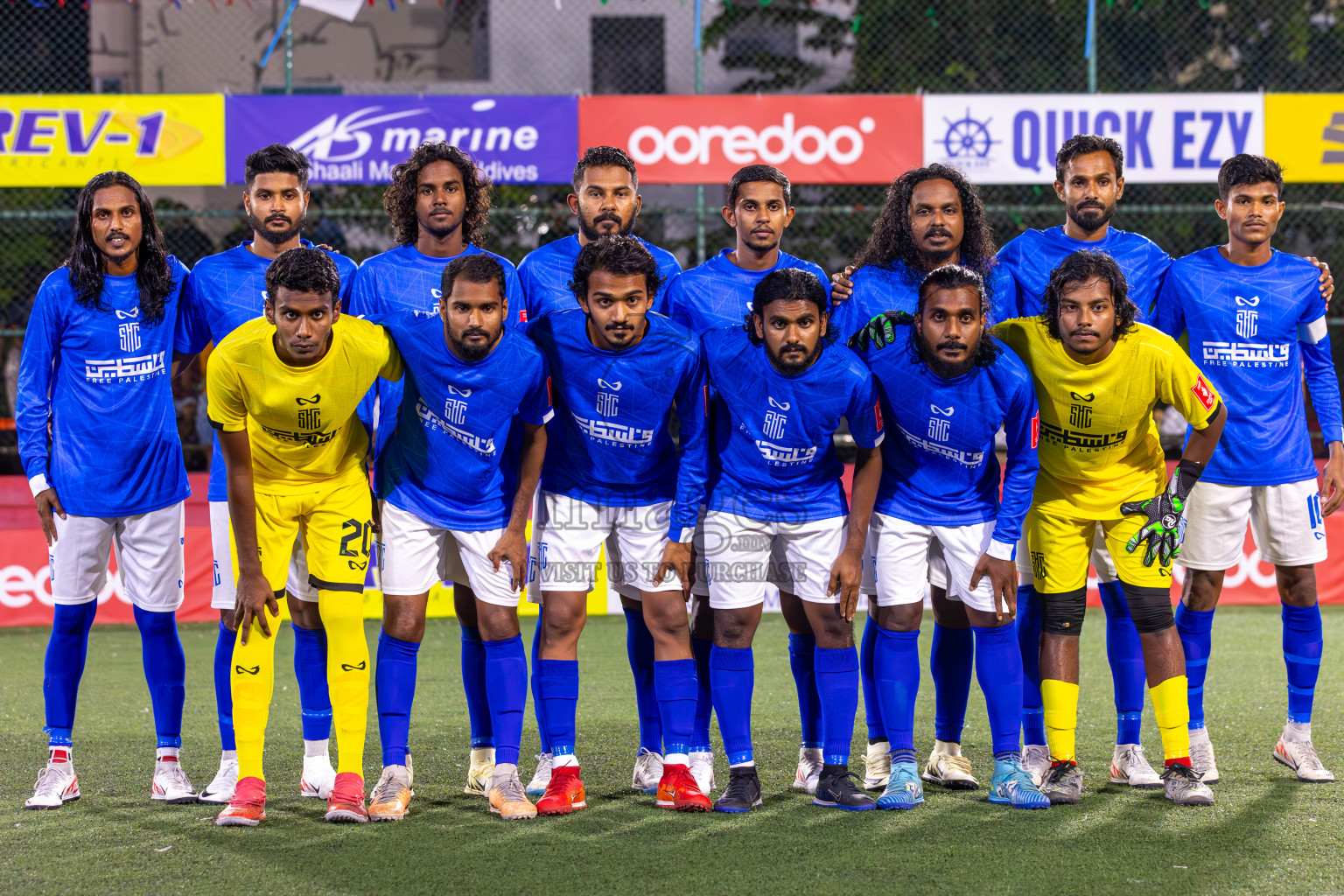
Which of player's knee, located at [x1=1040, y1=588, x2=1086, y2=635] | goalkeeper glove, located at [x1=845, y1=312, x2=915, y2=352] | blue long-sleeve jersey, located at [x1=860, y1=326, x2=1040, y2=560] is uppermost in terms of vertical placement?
goalkeeper glove, located at [x1=845, y1=312, x2=915, y2=352]

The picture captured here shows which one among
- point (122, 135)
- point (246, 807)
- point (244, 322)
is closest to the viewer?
point (246, 807)

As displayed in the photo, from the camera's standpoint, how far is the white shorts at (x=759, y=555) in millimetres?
4410

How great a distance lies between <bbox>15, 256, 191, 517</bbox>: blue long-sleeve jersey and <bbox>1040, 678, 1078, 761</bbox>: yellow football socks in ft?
10.5

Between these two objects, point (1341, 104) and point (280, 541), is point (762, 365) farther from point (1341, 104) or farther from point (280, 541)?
point (1341, 104)

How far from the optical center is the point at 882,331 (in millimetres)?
4488

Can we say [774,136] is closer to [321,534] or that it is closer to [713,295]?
[713,295]

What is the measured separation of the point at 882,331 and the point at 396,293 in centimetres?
173

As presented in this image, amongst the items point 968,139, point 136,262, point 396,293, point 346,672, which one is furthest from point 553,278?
point 968,139

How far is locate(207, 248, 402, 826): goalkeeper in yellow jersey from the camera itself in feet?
13.7

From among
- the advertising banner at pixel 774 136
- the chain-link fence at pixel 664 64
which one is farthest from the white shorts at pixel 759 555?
the chain-link fence at pixel 664 64

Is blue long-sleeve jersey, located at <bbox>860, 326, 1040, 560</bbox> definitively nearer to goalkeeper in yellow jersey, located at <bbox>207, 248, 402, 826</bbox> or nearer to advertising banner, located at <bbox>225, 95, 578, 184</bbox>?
goalkeeper in yellow jersey, located at <bbox>207, 248, 402, 826</bbox>

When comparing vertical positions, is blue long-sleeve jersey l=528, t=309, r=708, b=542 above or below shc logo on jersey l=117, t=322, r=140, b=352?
below

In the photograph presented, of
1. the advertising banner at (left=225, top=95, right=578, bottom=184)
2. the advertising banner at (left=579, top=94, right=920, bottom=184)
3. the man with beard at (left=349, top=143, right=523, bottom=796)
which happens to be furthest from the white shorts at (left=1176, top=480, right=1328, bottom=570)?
the advertising banner at (left=225, top=95, right=578, bottom=184)

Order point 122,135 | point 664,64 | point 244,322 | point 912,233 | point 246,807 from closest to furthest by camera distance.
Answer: point 246,807 → point 244,322 → point 912,233 → point 122,135 → point 664,64
